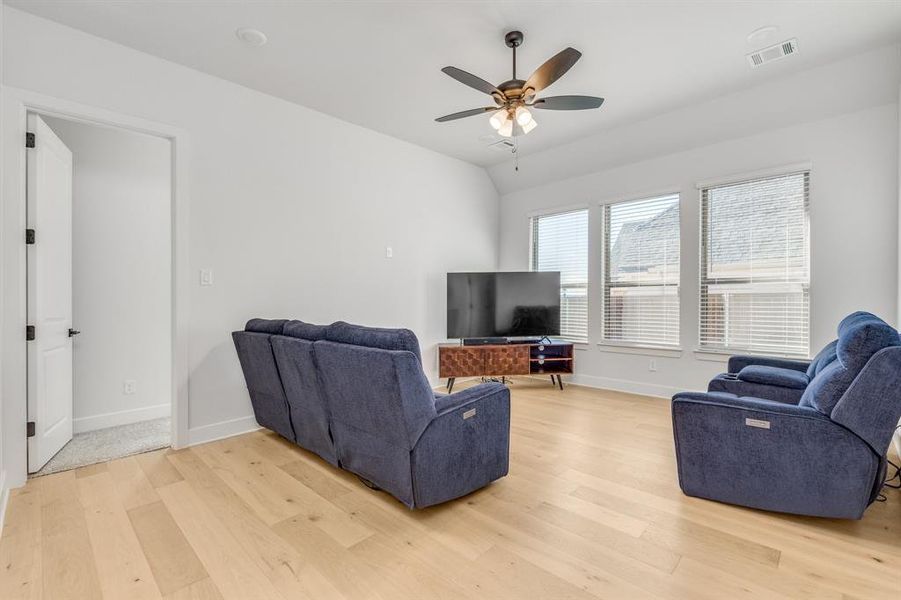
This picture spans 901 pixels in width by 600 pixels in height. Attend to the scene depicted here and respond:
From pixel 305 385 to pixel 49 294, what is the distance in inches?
78.4

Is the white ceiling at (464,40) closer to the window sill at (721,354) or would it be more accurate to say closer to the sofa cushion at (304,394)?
the sofa cushion at (304,394)

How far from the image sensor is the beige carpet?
293 cm

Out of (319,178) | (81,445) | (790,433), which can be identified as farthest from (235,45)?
(790,433)

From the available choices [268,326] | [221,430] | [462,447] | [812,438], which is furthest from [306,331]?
[812,438]

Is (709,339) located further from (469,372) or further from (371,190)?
(371,190)

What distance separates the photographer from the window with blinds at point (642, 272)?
4.75 meters

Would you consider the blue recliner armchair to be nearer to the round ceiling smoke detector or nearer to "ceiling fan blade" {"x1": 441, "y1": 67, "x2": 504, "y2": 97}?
"ceiling fan blade" {"x1": 441, "y1": 67, "x2": 504, "y2": 97}

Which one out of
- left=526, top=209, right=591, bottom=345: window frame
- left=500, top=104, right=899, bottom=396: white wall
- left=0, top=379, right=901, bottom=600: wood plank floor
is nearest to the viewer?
left=0, top=379, right=901, bottom=600: wood plank floor

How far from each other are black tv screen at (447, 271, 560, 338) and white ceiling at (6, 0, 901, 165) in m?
2.12

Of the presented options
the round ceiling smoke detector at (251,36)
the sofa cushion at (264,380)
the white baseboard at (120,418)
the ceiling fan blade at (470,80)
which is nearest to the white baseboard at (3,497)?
the white baseboard at (120,418)

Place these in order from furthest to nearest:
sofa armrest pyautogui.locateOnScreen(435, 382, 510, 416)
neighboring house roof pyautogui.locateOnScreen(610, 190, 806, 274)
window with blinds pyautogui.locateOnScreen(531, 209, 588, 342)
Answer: window with blinds pyautogui.locateOnScreen(531, 209, 588, 342)
neighboring house roof pyautogui.locateOnScreen(610, 190, 806, 274)
sofa armrest pyautogui.locateOnScreen(435, 382, 510, 416)

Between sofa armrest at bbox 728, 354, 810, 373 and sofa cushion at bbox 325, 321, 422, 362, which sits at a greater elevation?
sofa cushion at bbox 325, 321, 422, 362

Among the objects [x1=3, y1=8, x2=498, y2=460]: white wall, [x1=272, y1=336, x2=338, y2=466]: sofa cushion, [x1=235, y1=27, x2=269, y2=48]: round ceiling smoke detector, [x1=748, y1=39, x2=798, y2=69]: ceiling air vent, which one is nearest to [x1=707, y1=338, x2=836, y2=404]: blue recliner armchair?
[x1=748, y1=39, x2=798, y2=69]: ceiling air vent

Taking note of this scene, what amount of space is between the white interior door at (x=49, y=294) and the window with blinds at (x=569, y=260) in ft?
16.6
